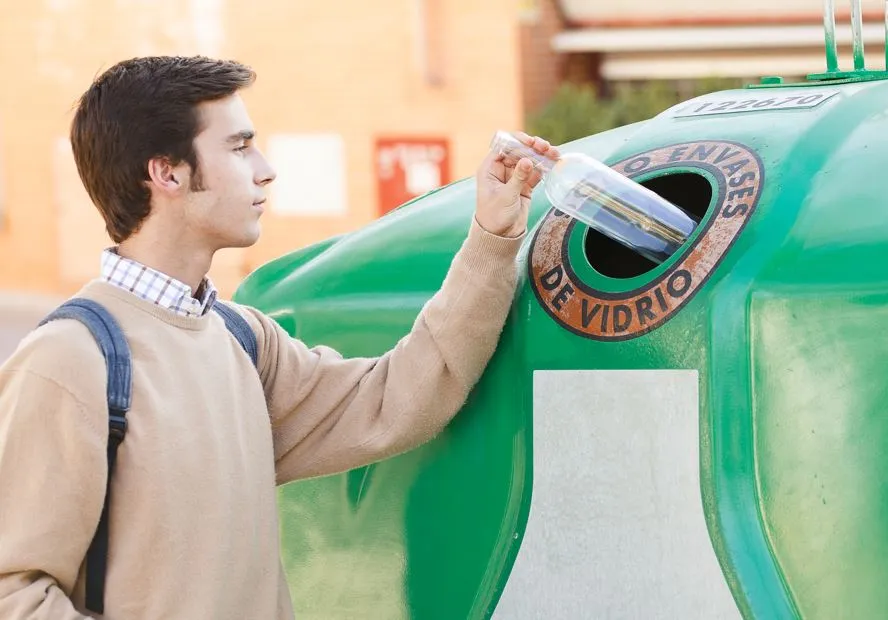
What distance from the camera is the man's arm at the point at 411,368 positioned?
2461 mm

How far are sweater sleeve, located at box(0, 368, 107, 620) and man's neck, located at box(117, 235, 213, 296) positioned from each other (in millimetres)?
290

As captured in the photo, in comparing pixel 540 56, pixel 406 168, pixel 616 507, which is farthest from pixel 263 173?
pixel 406 168

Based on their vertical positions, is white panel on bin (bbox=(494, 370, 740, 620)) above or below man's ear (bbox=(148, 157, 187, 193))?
below

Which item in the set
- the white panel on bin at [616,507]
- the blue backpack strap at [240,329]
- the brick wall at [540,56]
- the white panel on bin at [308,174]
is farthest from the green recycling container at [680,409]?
the white panel on bin at [308,174]

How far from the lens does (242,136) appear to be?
2.46 m

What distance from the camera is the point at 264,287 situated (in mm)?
3055

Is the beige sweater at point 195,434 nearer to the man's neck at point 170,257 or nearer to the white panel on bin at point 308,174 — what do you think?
the man's neck at point 170,257

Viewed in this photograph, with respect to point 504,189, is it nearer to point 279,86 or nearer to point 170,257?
point 170,257

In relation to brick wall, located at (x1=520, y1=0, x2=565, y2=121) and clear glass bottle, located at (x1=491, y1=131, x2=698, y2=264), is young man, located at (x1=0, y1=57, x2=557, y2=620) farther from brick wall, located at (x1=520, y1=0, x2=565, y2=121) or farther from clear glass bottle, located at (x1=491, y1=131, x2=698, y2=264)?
brick wall, located at (x1=520, y1=0, x2=565, y2=121)

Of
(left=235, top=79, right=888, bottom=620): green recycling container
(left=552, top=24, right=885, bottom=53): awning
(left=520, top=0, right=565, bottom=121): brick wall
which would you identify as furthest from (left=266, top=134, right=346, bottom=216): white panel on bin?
(left=235, top=79, right=888, bottom=620): green recycling container

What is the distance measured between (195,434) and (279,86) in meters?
11.0

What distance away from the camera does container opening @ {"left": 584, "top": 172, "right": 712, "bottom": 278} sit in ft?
8.62

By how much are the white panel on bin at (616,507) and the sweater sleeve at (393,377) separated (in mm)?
142

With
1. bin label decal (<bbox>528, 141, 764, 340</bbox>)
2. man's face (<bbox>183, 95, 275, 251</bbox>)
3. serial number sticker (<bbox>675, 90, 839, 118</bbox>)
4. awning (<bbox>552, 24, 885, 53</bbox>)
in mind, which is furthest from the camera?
awning (<bbox>552, 24, 885, 53</bbox>)
